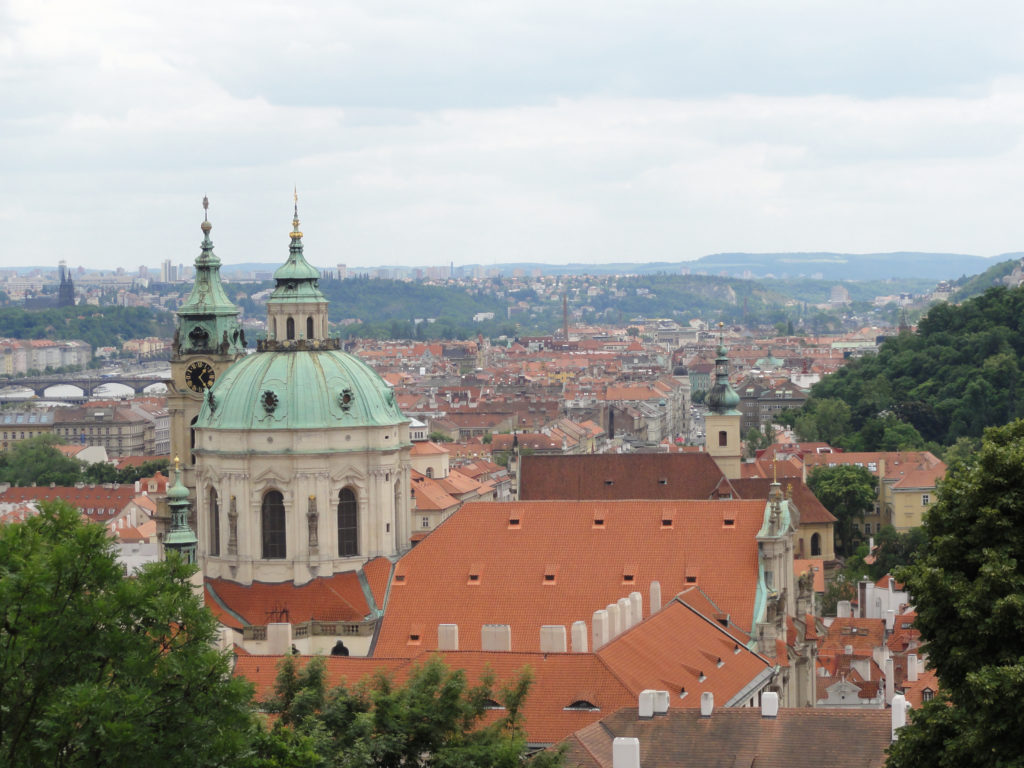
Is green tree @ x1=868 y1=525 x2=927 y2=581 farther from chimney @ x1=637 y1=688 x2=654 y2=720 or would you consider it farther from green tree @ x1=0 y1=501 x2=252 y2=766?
green tree @ x1=0 y1=501 x2=252 y2=766

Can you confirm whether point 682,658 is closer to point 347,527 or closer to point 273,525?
point 347,527

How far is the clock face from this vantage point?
8981 centimetres

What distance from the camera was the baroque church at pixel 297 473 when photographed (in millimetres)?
72250

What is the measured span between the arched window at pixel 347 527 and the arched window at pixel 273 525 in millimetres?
2044

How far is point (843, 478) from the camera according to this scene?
133 m

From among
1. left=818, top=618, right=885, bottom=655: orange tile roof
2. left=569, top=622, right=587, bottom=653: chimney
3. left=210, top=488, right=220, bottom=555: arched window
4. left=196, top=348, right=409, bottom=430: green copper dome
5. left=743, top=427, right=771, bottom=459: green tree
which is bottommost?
left=743, top=427, right=771, bottom=459: green tree

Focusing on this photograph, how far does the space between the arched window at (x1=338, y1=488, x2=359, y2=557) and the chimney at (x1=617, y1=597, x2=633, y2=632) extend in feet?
35.1

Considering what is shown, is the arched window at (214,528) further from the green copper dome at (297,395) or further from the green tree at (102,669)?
the green tree at (102,669)

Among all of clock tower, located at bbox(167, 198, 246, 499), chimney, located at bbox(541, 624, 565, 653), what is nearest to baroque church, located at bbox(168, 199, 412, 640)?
chimney, located at bbox(541, 624, 565, 653)

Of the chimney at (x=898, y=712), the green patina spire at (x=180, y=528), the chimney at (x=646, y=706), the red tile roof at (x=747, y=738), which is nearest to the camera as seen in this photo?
the red tile roof at (x=747, y=738)

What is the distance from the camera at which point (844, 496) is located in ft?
434

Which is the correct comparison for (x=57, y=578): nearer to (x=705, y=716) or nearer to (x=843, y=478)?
(x=705, y=716)

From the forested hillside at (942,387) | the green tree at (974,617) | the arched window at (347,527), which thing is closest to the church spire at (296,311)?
the arched window at (347,527)

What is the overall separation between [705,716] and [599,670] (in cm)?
542
